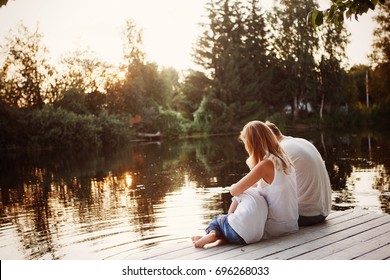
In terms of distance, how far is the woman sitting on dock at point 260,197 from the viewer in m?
3.09

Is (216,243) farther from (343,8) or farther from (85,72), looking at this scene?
(85,72)

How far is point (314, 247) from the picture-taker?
3.00 m

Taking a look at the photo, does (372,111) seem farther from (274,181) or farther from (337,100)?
(274,181)

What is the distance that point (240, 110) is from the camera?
22641mm

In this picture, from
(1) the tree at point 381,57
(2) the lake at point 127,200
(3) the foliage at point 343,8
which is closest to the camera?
(3) the foliage at point 343,8

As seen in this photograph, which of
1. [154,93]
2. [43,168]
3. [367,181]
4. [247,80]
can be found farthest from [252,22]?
[367,181]

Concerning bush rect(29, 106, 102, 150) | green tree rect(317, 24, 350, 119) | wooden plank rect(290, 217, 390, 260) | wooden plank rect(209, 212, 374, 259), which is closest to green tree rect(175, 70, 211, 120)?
green tree rect(317, 24, 350, 119)

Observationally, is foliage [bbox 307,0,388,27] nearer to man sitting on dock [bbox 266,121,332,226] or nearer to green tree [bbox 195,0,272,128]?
man sitting on dock [bbox 266,121,332,226]

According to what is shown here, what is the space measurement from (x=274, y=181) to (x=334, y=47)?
50.6 feet

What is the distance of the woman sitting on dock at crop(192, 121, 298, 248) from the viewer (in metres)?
3.09

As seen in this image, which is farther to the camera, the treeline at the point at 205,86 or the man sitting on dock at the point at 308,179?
the treeline at the point at 205,86

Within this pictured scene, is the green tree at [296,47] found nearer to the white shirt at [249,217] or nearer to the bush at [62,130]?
the bush at [62,130]

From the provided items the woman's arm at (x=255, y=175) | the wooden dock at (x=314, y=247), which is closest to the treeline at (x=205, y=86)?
the wooden dock at (x=314, y=247)

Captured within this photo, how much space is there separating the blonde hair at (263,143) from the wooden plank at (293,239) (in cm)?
46
